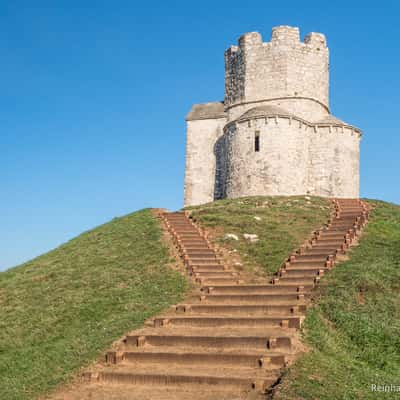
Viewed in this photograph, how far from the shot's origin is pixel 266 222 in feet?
71.4

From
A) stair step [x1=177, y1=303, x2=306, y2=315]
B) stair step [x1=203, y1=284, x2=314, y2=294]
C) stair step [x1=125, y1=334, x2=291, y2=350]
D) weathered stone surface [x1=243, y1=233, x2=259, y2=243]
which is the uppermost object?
weathered stone surface [x1=243, y1=233, x2=259, y2=243]

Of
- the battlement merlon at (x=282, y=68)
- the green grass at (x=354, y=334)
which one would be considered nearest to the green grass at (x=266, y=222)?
the green grass at (x=354, y=334)

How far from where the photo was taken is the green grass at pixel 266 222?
58.5 ft

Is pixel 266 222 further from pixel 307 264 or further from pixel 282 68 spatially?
pixel 282 68

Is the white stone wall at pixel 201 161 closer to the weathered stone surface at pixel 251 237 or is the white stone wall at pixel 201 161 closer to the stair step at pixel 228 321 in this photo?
the weathered stone surface at pixel 251 237

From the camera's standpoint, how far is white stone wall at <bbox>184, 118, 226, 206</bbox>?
38.4 m

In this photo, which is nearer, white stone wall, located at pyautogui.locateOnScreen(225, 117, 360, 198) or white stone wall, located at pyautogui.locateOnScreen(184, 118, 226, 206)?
white stone wall, located at pyautogui.locateOnScreen(225, 117, 360, 198)

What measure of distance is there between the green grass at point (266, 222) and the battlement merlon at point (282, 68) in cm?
1104

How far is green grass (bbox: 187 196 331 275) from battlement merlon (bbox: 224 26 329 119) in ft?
36.2

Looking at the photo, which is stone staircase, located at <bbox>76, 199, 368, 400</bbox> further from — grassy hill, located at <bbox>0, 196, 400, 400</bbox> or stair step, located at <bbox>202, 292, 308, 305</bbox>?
grassy hill, located at <bbox>0, 196, 400, 400</bbox>

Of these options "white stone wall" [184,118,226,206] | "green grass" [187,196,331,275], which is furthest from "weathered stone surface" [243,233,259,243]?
"white stone wall" [184,118,226,206]

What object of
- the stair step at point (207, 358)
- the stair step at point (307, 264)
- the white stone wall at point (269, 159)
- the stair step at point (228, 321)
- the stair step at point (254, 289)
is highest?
the white stone wall at point (269, 159)

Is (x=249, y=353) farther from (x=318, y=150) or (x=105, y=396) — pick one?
(x=318, y=150)

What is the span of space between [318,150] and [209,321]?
25212mm
